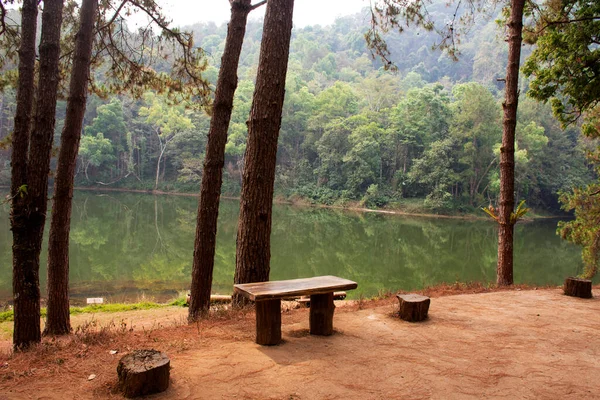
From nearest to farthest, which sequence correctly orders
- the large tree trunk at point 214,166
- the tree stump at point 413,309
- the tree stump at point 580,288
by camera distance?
1. the tree stump at point 413,309
2. the large tree trunk at point 214,166
3. the tree stump at point 580,288

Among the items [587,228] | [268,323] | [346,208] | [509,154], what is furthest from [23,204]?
[346,208]

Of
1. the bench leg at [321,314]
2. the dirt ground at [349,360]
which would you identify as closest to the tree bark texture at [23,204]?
the dirt ground at [349,360]

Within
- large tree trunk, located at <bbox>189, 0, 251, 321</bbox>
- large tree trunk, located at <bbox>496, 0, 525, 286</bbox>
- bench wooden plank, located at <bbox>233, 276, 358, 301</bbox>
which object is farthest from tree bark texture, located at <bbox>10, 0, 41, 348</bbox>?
large tree trunk, located at <bbox>496, 0, 525, 286</bbox>

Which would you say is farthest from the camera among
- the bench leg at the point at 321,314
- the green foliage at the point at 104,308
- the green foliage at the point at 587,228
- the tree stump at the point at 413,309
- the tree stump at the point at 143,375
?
the green foliage at the point at 587,228

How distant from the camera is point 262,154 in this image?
13.9 feet

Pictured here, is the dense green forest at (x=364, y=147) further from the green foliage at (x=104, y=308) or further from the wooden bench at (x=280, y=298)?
the wooden bench at (x=280, y=298)

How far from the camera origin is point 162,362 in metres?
2.33

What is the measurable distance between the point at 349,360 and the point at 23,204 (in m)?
2.86

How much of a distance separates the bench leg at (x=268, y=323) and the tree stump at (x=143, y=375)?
812 millimetres

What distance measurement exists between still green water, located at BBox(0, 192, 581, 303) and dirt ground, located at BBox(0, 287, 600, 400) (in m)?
5.94

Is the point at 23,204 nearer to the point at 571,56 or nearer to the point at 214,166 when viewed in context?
the point at 214,166

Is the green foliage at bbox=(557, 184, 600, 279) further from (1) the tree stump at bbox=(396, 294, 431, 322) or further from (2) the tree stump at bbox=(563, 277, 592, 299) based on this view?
(1) the tree stump at bbox=(396, 294, 431, 322)

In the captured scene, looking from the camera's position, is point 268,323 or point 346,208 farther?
point 346,208

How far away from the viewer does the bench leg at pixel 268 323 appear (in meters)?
3.04
